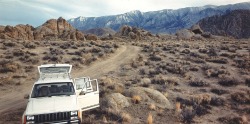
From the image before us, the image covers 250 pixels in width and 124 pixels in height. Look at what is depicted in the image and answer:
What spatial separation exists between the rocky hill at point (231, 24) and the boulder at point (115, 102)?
534ft

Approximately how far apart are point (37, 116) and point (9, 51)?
82.1 feet

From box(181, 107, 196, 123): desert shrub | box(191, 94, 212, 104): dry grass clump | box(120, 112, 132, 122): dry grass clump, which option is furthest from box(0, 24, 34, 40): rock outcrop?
box(181, 107, 196, 123): desert shrub

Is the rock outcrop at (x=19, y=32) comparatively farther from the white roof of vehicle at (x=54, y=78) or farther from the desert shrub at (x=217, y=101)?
the desert shrub at (x=217, y=101)

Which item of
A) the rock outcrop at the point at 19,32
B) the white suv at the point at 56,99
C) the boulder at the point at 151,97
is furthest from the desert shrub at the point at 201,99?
the rock outcrop at the point at 19,32

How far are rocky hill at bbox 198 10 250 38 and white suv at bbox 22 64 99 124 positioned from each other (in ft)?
541

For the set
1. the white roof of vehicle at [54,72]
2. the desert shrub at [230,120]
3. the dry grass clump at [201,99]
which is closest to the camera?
the white roof of vehicle at [54,72]

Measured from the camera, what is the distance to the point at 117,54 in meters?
37.3

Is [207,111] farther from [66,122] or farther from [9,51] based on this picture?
[9,51]

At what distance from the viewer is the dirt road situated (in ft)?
52.4

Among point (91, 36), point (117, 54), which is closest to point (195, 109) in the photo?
point (117, 54)

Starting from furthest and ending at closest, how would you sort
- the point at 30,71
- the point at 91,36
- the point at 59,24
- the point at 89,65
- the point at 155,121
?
1. the point at 59,24
2. the point at 91,36
3. the point at 89,65
4. the point at 30,71
5. the point at 155,121

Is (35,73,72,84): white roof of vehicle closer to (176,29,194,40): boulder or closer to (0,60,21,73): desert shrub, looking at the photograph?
(0,60,21,73): desert shrub

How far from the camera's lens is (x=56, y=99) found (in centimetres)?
1105

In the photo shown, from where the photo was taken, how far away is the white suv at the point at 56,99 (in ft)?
33.1
